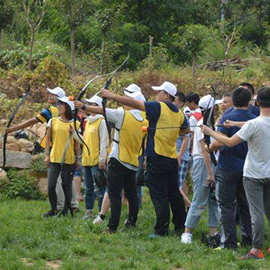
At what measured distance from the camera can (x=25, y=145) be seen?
43.0ft

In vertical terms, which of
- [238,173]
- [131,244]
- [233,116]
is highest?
[233,116]

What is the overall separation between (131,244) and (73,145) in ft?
8.52

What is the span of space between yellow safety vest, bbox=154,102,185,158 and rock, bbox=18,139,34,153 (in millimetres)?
5443

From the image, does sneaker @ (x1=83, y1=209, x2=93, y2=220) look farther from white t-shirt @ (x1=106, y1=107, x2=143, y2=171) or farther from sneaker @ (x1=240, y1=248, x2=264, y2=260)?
sneaker @ (x1=240, y1=248, x2=264, y2=260)

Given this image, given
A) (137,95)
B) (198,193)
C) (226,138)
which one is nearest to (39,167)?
(137,95)

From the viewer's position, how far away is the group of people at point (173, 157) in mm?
7129

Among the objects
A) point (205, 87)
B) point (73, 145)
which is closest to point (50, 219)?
point (73, 145)

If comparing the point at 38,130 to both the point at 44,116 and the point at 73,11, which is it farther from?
the point at 73,11

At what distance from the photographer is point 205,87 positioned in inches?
693

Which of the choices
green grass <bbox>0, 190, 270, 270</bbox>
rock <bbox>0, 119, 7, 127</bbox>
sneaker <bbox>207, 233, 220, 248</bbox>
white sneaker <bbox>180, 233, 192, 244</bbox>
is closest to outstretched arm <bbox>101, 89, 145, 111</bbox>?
green grass <bbox>0, 190, 270, 270</bbox>

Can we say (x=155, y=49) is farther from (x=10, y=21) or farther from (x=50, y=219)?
(x=50, y=219)

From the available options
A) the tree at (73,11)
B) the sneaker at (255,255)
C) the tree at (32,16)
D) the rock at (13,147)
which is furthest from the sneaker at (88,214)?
the tree at (73,11)

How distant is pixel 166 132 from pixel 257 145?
4.83 feet

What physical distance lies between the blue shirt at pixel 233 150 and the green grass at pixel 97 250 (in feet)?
3.38
